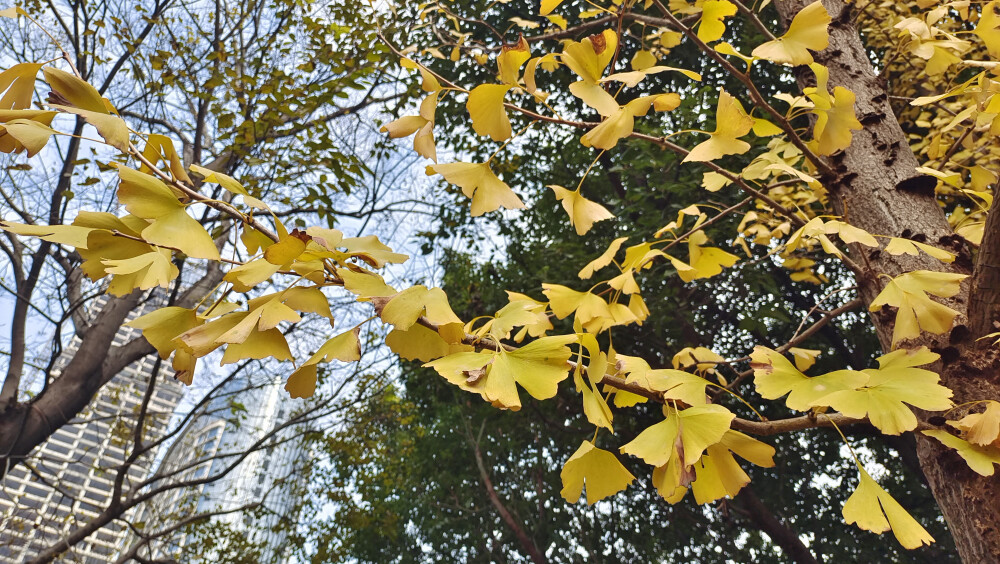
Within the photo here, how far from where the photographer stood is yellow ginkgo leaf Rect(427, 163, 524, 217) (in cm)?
82

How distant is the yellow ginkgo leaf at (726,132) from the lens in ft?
2.48

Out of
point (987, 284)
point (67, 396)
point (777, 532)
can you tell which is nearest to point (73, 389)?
point (67, 396)

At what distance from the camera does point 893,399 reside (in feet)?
2.06

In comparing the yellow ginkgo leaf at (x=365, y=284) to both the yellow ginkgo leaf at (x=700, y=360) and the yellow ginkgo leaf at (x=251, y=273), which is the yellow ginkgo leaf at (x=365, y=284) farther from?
the yellow ginkgo leaf at (x=700, y=360)

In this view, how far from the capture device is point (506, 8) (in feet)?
16.8

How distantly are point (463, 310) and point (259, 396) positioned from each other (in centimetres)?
227

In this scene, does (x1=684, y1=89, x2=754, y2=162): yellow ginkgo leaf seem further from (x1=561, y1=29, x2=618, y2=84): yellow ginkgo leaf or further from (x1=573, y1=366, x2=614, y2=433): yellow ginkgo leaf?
(x1=573, y1=366, x2=614, y2=433): yellow ginkgo leaf

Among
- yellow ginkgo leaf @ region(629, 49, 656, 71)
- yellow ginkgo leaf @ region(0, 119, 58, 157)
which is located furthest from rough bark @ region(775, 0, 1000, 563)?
yellow ginkgo leaf @ region(0, 119, 58, 157)

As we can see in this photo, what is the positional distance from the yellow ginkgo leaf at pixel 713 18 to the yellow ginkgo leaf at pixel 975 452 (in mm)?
636

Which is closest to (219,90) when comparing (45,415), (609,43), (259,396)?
(45,415)

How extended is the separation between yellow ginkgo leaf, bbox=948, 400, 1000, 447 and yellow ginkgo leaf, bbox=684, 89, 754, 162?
1.36 feet

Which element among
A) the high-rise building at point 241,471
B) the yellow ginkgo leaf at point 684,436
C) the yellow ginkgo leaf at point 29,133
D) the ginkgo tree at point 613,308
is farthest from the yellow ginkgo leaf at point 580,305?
the high-rise building at point 241,471

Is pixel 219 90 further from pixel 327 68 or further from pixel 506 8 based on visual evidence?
pixel 506 8

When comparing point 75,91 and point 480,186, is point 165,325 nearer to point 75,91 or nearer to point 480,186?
point 75,91
